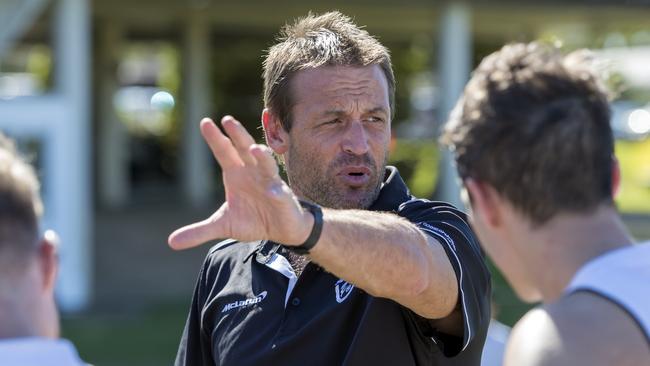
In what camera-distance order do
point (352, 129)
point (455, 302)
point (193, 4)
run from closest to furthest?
point (455, 302), point (352, 129), point (193, 4)

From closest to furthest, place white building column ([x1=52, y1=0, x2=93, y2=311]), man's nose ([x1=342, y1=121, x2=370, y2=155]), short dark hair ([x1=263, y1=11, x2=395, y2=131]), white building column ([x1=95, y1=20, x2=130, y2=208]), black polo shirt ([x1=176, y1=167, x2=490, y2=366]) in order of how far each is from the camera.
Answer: black polo shirt ([x1=176, y1=167, x2=490, y2=366]), man's nose ([x1=342, y1=121, x2=370, y2=155]), short dark hair ([x1=263, y1=11, x2=395, y2=131]), white building column ([x1=52, y1=0, x2=93, y2=311]), white building column ([x1=95, y1=20, x2=130, y2=208])

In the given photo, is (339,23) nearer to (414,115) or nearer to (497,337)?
(497,337)

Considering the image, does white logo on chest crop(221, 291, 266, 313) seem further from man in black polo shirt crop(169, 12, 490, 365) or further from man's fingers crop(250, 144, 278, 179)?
man's fingers crop(250, 144, 278, 179)

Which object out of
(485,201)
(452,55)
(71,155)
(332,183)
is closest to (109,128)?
(452,55)

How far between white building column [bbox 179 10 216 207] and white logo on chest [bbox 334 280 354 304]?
694 inches

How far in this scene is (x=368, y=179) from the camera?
3084 mm

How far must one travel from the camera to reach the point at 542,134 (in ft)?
6.28

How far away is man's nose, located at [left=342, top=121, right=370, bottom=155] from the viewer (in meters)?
3.09

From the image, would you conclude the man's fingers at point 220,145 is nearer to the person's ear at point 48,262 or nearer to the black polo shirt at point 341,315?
the person's ear at point 48,262

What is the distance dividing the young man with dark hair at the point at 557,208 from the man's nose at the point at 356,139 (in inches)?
41.3

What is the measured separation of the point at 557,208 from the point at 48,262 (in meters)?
0.93

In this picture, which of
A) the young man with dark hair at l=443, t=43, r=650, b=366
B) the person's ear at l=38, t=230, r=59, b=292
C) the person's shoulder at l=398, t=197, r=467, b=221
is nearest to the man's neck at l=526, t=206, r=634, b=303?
the young man with dark hair at l=443, t=43, r=650, b=366

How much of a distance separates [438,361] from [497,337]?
2610mm

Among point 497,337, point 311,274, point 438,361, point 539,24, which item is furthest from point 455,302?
point 539,24
